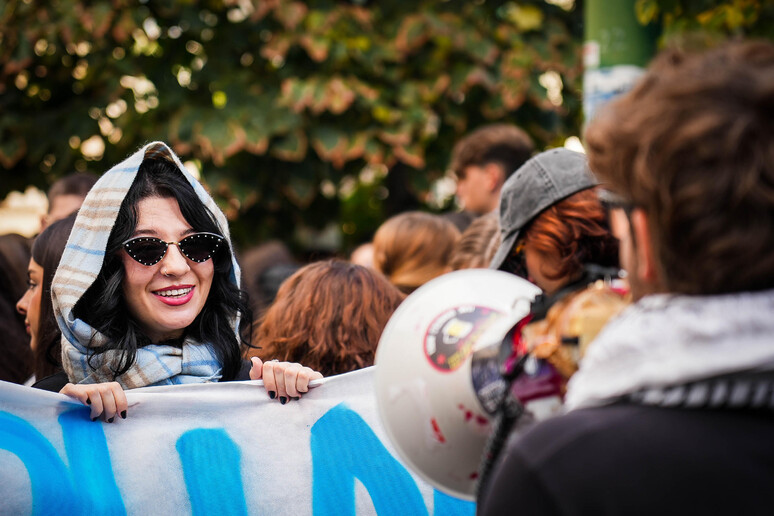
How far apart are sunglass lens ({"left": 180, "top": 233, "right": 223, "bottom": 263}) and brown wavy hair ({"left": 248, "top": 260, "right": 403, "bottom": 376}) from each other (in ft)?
1.42

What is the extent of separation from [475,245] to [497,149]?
1.62 metres

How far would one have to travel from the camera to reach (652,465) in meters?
1.18

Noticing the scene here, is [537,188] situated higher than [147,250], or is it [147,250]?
[537,188]

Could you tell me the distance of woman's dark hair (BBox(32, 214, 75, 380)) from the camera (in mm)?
2785

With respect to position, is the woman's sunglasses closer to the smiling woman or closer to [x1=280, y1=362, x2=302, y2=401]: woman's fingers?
the smiling woman

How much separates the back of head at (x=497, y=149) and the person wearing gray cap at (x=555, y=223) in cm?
293

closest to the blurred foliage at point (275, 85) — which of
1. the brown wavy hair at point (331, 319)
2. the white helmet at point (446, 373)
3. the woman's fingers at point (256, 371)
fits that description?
the brown wavy hair at point (331, 319)

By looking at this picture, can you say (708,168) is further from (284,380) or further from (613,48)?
(613,48)

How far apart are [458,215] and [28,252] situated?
2537mm

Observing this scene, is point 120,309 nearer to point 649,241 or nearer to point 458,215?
point 649,241

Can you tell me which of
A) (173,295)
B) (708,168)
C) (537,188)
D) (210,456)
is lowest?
(210,456)

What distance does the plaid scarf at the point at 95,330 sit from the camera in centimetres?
244

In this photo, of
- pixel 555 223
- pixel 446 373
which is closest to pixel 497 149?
pixel 555 223

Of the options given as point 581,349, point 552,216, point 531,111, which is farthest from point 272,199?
point 581,349
